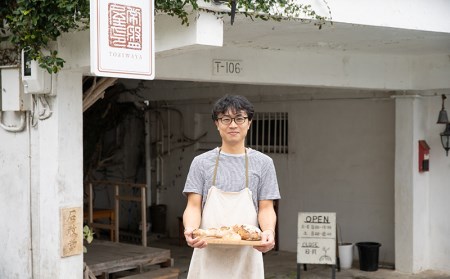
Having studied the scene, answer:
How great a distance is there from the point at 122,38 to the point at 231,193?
1.77 m

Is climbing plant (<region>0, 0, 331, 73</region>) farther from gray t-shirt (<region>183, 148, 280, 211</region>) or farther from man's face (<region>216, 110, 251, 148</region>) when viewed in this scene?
gray t-shirt (<region>183, 148, 280, 211</region>)

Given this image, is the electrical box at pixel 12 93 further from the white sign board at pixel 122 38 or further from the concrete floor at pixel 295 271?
the concrete floor at pixel 295 271

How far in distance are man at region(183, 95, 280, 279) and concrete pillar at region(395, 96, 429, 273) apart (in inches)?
257

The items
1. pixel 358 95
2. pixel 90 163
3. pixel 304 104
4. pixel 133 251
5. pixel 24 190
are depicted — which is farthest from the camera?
pixel 90 163

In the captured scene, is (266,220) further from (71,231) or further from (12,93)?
(12,93)

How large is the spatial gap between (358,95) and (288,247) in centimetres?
299

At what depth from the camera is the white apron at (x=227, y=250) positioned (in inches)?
166

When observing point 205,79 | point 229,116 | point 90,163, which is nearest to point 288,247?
point 90,163

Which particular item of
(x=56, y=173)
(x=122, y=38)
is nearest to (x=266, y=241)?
(x=122, y=38)

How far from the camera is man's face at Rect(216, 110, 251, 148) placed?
13.9ft

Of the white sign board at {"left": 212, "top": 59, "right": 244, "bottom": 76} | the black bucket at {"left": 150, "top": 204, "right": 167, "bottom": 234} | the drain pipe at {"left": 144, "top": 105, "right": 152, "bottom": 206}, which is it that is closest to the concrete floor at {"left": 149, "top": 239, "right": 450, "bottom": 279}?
the black bucket at {"left": 150, "top": 204, "right": 167, "bottom": 234}

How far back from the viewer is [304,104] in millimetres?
11992

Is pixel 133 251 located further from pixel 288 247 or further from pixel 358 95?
pixel 358 95

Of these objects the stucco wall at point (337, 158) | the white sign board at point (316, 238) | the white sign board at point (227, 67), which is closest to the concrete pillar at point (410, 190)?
the stucco wall at point (337, 158)
